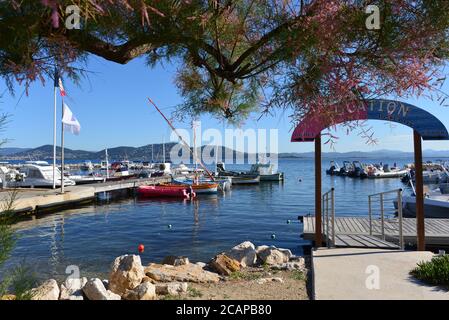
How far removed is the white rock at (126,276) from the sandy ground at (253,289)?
109 centimetres

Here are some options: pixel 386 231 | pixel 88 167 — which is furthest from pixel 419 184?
pixel 88 167

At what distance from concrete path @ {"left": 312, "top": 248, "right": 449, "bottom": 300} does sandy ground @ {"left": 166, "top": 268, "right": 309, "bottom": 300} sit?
405 mm

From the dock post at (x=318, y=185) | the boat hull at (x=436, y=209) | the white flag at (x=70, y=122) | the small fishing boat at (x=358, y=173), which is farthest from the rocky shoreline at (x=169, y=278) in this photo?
the small fishing boat at (x=358, y=173)

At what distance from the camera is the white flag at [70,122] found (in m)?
28.2

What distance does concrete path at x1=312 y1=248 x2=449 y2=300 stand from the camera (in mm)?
5467

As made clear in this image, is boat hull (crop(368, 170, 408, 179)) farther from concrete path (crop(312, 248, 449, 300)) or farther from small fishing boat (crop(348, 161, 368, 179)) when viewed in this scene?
concrete path (crop(312, 248, 449, 300))

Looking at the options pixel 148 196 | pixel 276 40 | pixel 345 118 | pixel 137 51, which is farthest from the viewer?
pixel 148 196

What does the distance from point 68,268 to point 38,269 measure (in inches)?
42.6

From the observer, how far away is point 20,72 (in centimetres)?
221

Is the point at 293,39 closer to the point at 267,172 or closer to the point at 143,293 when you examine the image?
the point at 143,293

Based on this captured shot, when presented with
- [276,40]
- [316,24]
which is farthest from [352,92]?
[276,40]

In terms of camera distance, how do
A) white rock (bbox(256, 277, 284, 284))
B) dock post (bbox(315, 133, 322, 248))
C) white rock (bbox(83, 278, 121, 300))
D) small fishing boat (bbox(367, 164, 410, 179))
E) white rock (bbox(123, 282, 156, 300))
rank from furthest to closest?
small fishing boat (bbox(367, 164, 410, 179))
dock post (bbox(315, 133, 322, 248))
white rock (bbox(256, 277, 284, 284))
white rock (bbox(83, 278, 121, 300))
white rock (bbox(123, 282, 156, 300))

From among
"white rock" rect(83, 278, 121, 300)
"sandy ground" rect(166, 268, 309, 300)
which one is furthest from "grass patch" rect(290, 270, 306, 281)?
"white rock" rect(83, 278, 121, 300)
